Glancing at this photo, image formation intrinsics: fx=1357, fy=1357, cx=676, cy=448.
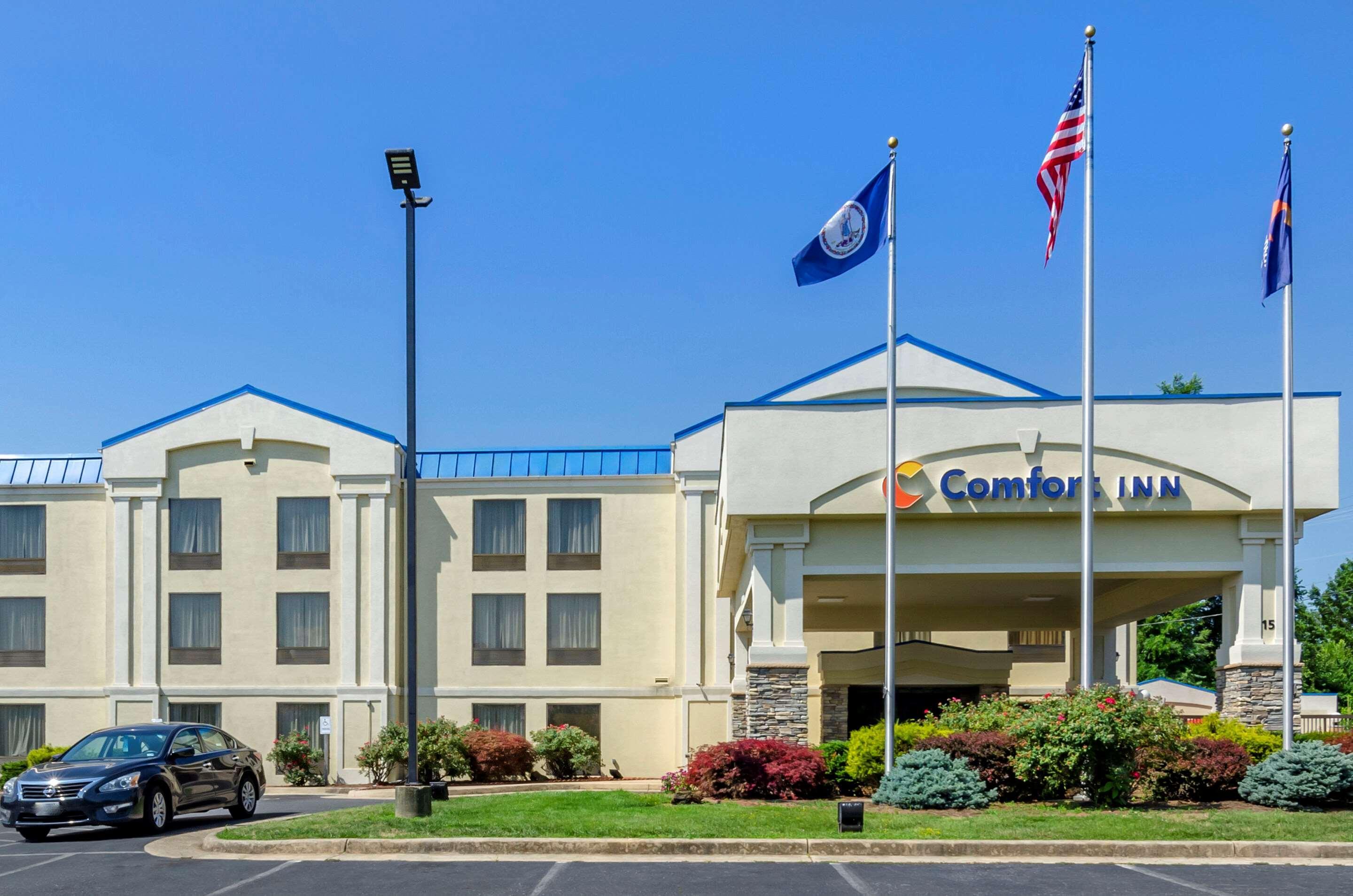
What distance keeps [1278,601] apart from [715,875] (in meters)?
15.3

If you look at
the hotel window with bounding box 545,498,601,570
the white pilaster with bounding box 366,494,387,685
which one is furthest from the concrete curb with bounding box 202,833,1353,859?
the hotel window with bounding box 545,498,601,570

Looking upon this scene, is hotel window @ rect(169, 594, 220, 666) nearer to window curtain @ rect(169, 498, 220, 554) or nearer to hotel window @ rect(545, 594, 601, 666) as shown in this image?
window curtain @ rect(169, 498, 220, 554)

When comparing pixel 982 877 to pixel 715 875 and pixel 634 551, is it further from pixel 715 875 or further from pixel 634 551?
pixel 634 551

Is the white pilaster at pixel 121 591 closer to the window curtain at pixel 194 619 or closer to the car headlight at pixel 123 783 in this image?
the window curtain at pixel 194 619

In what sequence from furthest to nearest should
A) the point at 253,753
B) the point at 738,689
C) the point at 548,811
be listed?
the point at 738,689 → the point at 253,753 → the point at 548,811

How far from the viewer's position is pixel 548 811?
64.8ft

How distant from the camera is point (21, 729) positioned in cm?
4422

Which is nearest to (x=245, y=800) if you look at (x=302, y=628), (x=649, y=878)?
(x=649, y=878)

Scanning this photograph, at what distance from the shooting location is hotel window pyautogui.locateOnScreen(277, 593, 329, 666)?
4366cm

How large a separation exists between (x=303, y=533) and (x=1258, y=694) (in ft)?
98.4

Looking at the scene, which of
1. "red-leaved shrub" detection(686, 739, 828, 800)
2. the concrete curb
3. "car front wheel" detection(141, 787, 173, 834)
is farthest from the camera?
"red-leaved shrub" detection(686, 739, 828, 800)

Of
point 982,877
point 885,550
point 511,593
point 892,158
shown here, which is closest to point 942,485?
point 885,550

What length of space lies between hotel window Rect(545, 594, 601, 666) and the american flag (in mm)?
25602

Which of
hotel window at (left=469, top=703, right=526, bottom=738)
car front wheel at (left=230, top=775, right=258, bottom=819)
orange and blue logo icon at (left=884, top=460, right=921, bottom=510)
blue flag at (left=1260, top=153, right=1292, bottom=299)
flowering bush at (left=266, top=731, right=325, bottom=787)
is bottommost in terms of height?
flowering bush at (left=266, top=731, right=325, bottom=787)
